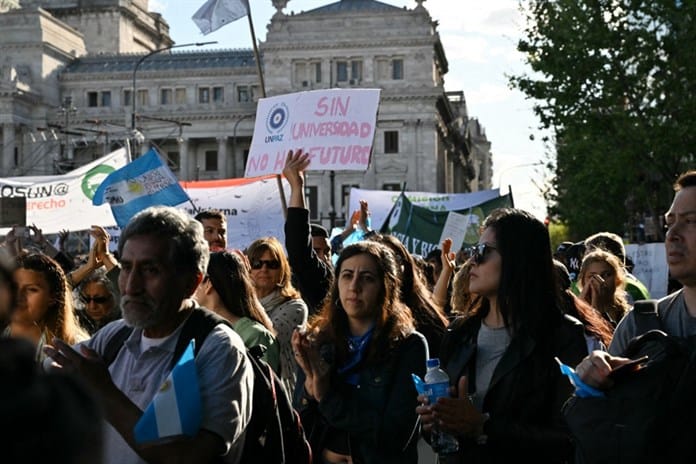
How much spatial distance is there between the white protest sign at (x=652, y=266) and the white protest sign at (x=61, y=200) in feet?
31.2

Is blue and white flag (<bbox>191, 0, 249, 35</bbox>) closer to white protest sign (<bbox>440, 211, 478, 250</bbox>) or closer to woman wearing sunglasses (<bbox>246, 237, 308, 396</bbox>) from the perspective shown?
white protest sign (<bbox>440, 211, 478, 250</bbox>)

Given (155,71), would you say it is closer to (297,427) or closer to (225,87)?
(225,87)

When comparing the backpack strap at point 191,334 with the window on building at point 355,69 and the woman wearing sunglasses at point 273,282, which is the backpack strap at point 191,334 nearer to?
the woman wearing sunglasses at point 273,282

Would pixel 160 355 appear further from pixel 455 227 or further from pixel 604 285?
pixel 455 227

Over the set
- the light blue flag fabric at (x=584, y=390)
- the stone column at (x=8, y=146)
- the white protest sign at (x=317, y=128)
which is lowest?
the light blue flag fabric at (x=584, y=390)

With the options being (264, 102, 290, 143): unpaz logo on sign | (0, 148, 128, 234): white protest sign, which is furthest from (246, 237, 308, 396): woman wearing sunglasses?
(0, 148, 128, 234): white protest sign

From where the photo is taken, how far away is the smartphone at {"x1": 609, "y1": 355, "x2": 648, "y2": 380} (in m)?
3.09

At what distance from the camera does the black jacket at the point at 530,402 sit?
12.3 ft

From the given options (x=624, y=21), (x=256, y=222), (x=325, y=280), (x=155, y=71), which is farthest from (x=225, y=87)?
(x=325, y=280)

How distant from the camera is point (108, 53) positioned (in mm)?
88750

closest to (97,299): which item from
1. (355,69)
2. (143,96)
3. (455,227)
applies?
(455,227)

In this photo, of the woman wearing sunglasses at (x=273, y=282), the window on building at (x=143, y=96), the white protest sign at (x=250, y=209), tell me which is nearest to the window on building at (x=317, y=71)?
the window on building at (x=143, y=96)

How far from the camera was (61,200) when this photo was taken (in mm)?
14859

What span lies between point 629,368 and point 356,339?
1647 mm
